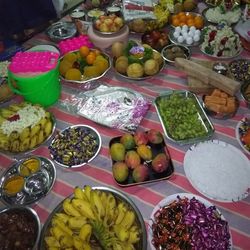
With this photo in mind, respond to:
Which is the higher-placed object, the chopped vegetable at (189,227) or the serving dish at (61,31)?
the serving dish at (61,31)

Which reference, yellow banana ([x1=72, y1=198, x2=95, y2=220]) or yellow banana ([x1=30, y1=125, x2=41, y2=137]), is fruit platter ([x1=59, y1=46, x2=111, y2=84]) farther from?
yellow banana ([x1=72, y1=198, x2=95, y2=220])

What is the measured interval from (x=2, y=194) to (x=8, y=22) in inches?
66.2

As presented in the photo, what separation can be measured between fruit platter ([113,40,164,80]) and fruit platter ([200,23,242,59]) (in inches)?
15.5

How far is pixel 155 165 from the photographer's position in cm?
137

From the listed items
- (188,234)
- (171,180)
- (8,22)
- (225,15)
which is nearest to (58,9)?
(8,22)

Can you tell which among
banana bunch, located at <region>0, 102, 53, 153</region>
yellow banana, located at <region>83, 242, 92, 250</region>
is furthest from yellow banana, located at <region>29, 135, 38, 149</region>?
yellow banana, located at <region>83, 242, 92, 250</region>

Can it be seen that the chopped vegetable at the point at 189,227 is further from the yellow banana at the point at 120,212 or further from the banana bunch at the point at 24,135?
the banana bunch at the point at 24,135

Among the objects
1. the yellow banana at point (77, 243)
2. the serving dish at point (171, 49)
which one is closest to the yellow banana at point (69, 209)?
the yellow banana at point (77, 243)

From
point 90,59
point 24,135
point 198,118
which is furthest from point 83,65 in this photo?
point 198,118

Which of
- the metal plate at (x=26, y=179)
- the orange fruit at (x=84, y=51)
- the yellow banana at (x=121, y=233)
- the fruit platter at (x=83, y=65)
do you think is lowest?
the metal plate at (x=26, y=179)

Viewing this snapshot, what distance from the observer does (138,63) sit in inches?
74.9

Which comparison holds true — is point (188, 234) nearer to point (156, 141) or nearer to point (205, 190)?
point (205, 190)

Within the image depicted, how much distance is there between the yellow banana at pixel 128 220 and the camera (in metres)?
1.15

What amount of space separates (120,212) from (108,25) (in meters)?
1.47
